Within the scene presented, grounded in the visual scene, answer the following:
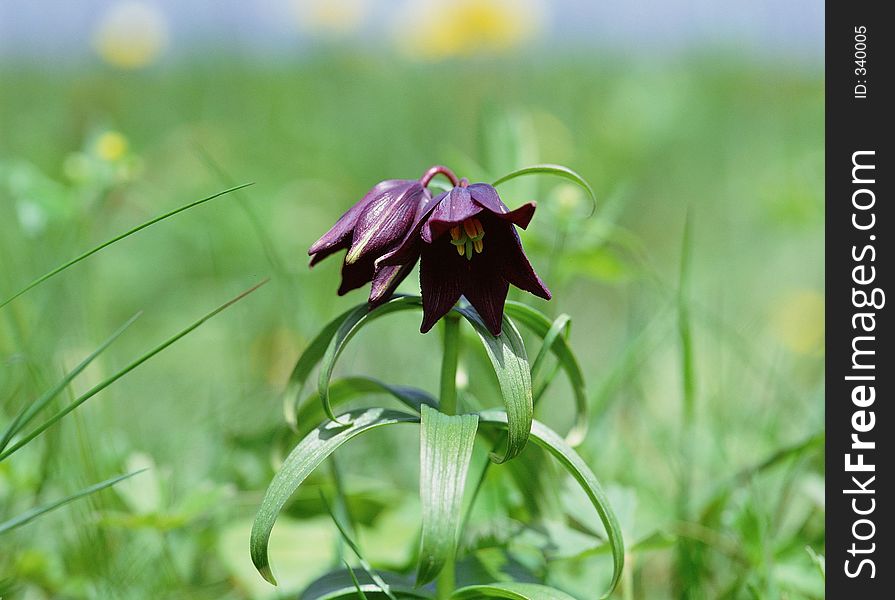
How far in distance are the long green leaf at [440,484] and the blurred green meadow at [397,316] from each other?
33cm

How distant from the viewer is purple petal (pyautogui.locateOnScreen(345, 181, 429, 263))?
103cm

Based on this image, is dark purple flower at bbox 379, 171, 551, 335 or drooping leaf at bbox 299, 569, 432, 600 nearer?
dark purple flower at bbox 379, 171, 551, 335

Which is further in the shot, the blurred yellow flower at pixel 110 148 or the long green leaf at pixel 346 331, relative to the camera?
the blurred yellow flower at pixel 110 148

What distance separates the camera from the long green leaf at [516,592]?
1045 millimetres

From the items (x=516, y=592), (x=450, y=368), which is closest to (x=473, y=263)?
(x=450, y=368)

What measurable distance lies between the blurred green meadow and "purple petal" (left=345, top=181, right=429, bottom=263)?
40 cm

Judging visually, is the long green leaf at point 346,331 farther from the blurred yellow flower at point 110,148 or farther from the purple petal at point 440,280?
the blurred yellow flower at point 110,148
